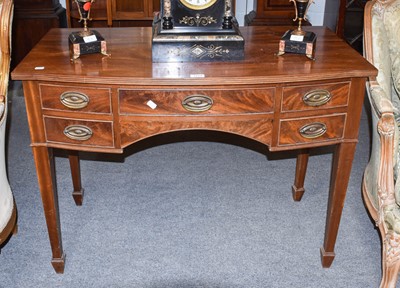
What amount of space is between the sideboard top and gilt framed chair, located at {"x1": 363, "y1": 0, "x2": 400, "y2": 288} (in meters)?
0.13

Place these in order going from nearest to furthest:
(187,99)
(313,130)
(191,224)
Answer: (187,99) < (313,130) < (191,224)

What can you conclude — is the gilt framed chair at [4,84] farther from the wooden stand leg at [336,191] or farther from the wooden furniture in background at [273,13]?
the wooden furniture in background at [273,13]

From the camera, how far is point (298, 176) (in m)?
2.71

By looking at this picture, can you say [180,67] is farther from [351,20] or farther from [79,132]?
[351,20]

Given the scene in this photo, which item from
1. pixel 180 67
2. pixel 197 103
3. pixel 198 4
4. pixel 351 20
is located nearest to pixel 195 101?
pixel 197 103

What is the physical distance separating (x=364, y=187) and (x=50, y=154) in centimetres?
131

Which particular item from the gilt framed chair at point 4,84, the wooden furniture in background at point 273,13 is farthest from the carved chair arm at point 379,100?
the wooden furniture in background at point 273,13

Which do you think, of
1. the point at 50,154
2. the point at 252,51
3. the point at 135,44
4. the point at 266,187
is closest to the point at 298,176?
the point at 266,187

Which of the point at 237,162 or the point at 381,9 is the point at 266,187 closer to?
the point at 237,162

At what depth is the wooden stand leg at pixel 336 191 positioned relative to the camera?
2041 mm

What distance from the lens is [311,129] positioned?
1974mm

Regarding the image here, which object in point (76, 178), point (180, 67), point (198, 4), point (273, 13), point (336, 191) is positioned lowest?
point (76, 178)

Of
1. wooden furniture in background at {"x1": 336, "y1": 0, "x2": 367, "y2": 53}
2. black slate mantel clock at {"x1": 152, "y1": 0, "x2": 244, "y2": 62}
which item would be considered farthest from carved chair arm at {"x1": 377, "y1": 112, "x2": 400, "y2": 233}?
wooden furniture in background at {"x1": 336, "y1": 0, "x2": 367, "y2": 53}

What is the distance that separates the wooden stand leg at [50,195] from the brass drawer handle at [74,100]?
211 mm
